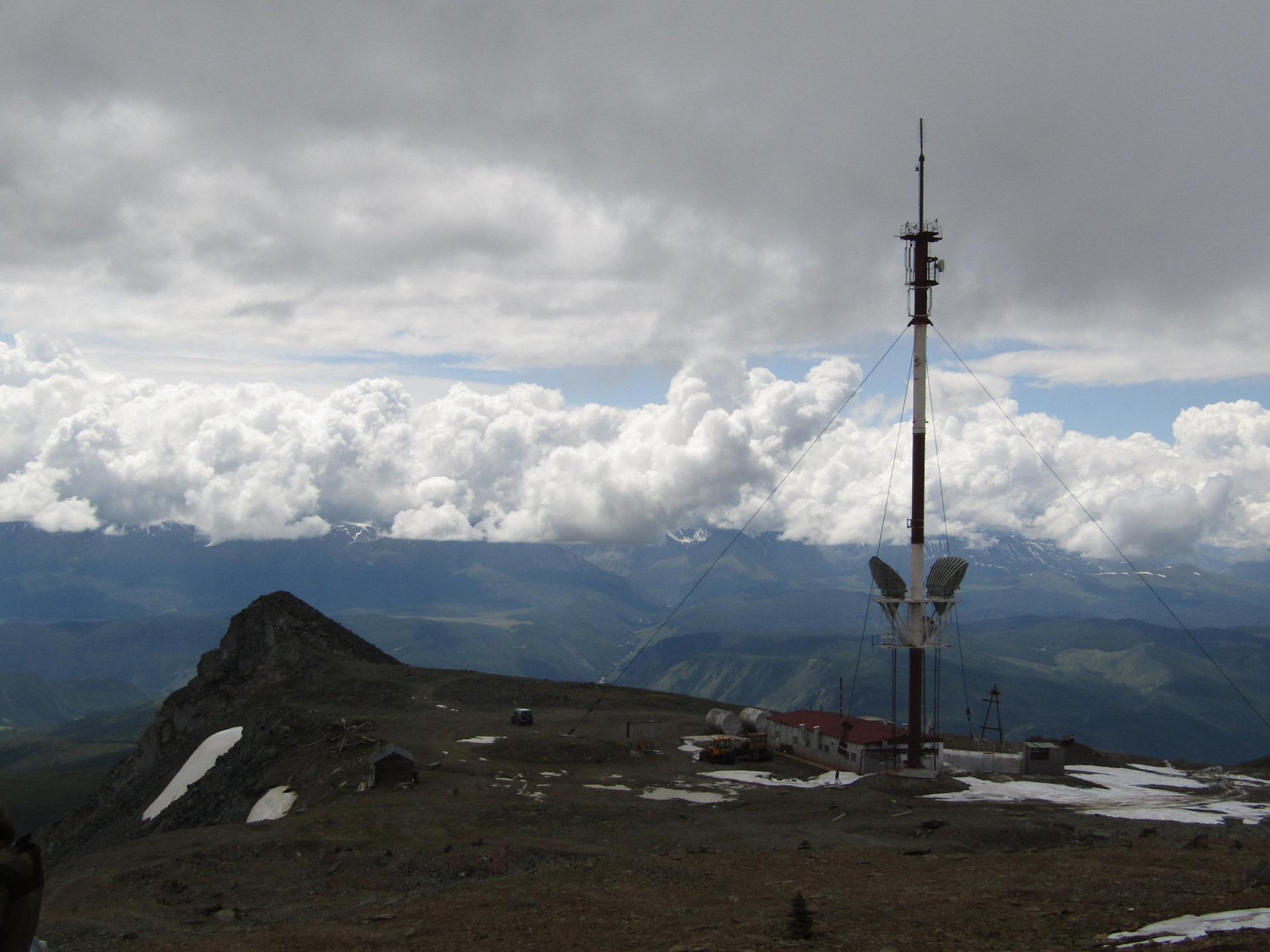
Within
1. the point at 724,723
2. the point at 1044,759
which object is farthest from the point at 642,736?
the point at 1044,759

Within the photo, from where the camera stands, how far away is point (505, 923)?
21.2 m

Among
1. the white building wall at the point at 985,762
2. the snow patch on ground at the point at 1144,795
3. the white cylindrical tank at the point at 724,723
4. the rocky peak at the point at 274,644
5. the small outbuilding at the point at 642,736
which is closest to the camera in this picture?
the snow patch on ground at the point at 1144,795

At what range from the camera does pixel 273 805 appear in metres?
47.3

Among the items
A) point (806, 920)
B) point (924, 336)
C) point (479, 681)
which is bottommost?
point (479, 681)

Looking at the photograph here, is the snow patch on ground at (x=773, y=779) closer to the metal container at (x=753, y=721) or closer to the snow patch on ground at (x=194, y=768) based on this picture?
the metal container at (x=753, y=721)

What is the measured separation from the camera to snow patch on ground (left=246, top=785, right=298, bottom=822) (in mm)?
45938

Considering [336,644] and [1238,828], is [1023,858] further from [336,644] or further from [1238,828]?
[336,644]

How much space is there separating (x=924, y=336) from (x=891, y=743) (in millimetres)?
26706

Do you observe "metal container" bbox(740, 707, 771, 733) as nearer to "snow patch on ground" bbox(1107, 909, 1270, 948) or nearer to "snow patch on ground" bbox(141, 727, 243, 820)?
"snow patch on ground" bbox(141, 727, 243, 820)

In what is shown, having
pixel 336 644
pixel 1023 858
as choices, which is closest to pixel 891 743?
pixel 1023 858

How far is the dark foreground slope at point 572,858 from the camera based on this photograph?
19.7m

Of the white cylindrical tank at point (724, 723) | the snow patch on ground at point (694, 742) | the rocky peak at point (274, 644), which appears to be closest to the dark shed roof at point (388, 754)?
the snow patch on ground at point (694, 742)

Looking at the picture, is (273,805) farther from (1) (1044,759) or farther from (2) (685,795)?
(1) (1044,759)

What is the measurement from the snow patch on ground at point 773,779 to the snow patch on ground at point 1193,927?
34.6 meters
